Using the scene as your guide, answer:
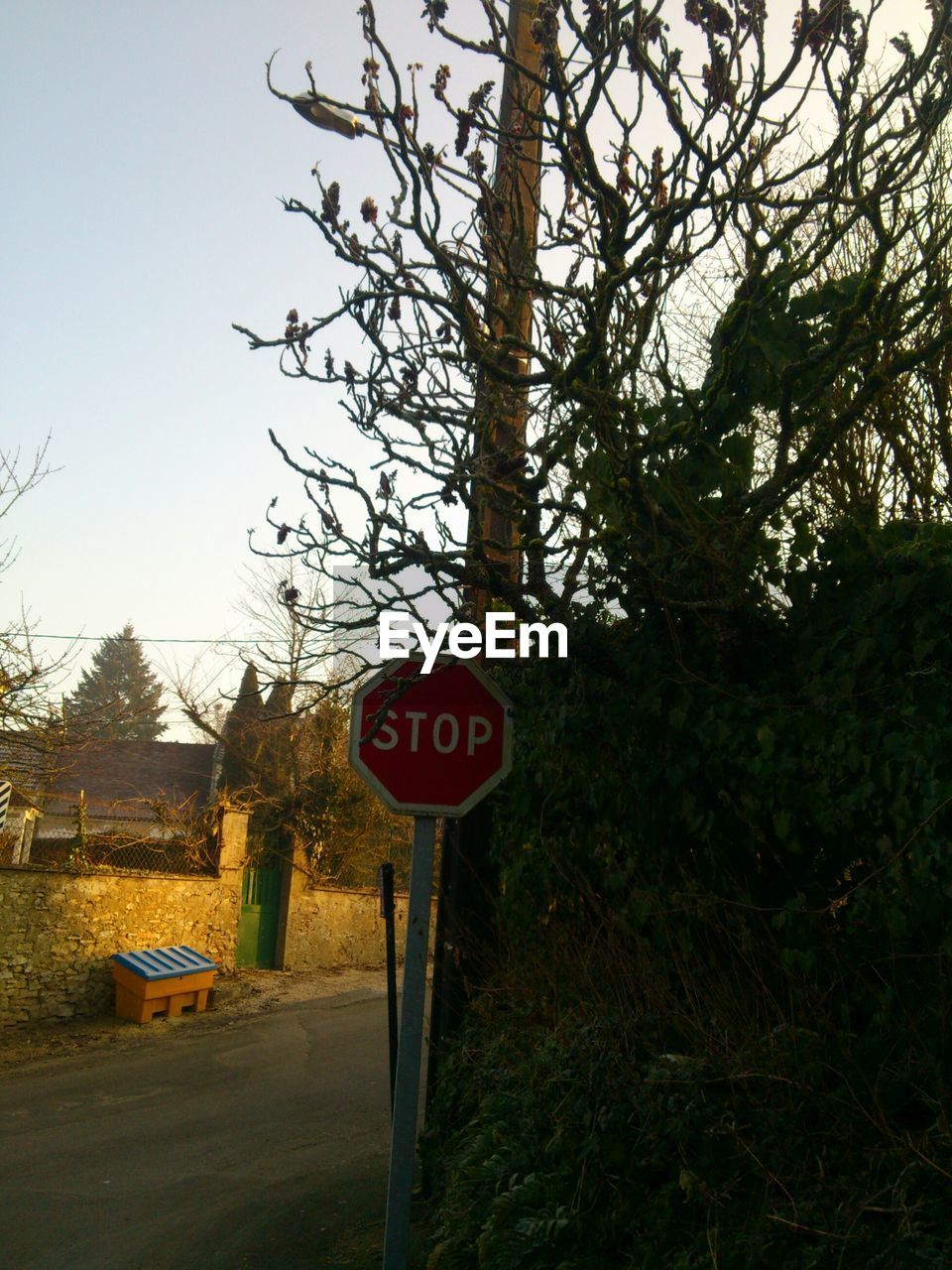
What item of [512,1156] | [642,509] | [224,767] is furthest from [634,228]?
[224,767]

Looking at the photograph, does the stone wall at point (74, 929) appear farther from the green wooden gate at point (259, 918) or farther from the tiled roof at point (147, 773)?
the tiled roof at point (147, 773)

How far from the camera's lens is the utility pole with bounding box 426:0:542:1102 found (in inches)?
275

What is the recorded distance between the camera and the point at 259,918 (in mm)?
22469

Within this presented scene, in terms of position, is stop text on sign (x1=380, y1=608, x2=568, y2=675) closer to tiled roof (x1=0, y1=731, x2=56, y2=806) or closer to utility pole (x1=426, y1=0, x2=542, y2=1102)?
utility pole (x1=426, y1=0, x2=542, y2=1102)

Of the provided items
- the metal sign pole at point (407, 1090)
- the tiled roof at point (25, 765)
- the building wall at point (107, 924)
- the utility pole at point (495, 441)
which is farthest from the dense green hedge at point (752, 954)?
the tiled roof at point (25, 765)

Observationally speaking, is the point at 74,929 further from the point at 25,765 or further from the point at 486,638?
the point at 486,638

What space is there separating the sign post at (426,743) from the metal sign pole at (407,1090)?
0.06 m

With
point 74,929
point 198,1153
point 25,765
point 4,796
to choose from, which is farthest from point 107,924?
point 198,1153

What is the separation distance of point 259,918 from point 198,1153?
13183 mm

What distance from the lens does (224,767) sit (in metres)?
36.0

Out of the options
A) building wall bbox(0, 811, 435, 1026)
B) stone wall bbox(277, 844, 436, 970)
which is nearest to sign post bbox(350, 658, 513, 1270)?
building wall bbox(0, 811, 435, 1026)

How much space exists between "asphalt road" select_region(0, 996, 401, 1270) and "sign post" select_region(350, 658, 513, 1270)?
2.92 meters

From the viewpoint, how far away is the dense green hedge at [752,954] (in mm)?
4148

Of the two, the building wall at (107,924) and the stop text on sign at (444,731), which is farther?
the building wall at (107,924)
